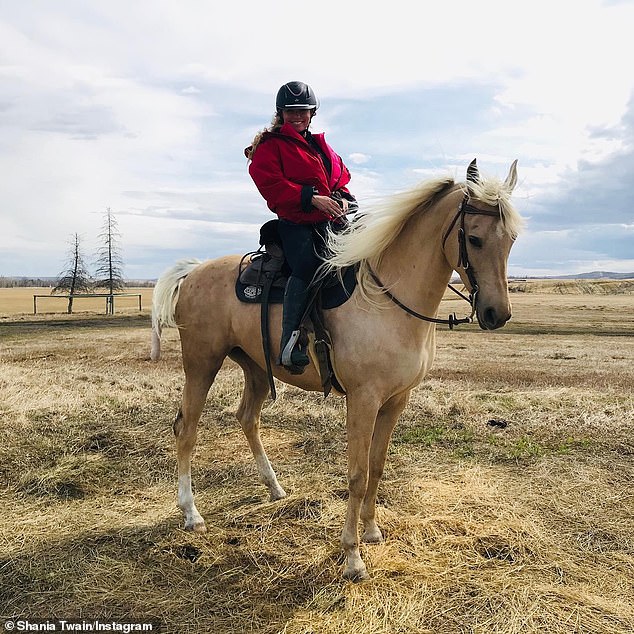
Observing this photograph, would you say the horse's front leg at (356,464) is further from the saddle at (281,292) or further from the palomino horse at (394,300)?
the saddle at (281,292)

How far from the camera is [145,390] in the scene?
9.46 m

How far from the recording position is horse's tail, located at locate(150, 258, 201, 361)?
225 inches

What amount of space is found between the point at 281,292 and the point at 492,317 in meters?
1.93

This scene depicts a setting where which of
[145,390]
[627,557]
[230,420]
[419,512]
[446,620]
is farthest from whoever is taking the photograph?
[145,390]

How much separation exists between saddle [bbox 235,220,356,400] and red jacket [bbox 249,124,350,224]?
0.35 metres

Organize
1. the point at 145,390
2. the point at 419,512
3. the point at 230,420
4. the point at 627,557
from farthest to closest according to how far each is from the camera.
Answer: the point at 145,390, the point at 230,420, the point at 419,512, the point at 627,557

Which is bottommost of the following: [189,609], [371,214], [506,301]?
[189,609]

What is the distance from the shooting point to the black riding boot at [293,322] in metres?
4.30

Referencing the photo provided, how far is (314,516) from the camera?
5.09m

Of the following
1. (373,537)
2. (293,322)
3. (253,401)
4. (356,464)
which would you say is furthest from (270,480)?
(293,322)

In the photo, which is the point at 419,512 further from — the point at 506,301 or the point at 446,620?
the point at 506,301

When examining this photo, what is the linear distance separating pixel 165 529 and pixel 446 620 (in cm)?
257

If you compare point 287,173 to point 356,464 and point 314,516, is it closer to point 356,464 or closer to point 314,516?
point 356,464

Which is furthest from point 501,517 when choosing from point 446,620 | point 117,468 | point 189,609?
point 117,468
